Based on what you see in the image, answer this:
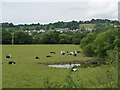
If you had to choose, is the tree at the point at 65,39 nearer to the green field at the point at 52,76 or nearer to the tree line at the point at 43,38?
the tree line at the point at 43,38

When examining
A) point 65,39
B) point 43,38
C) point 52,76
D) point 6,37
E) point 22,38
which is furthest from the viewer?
point 65,39

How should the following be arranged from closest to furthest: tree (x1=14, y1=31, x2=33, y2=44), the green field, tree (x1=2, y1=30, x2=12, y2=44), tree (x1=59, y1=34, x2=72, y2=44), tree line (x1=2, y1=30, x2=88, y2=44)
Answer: the green field, tree (x1=2, y1=30, x2=12, y2=44), tree line (x1=2, y1=30, x2=88, y2=44), tree (x1=14, y1=31, x2=33, y2=44), tree (x1=59, y1=34, x2=72, y2=44)

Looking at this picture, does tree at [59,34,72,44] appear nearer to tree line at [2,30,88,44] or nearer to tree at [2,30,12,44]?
tree line at [2,30,88,44]

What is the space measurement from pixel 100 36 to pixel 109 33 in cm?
175

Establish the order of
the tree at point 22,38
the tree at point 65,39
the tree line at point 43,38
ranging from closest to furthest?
the tree line at point 43,38 → the tree at point 22,38 → the tree at point 65,39

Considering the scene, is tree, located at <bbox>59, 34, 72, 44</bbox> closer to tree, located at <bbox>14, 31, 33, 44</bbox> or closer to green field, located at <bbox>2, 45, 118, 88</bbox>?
tree, located at <bbox>14, 31, 33, 44</bbox>

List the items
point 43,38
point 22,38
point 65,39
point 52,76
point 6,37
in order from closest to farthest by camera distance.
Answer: point 52,76 → point 6,37 → point 22,38 → point 43,38 → point 65,39

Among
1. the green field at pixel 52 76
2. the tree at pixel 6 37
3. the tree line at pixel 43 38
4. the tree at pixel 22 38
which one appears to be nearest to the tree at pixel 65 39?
the tree line at pixel 43 38

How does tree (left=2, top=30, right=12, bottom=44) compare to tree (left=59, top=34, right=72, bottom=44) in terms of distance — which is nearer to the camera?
tree (left=2, top=30, right=12, bottom=44)

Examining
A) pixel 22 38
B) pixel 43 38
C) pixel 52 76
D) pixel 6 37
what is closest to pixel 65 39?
pixel 43 38

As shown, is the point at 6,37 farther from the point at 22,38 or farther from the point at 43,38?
the point at 43,38

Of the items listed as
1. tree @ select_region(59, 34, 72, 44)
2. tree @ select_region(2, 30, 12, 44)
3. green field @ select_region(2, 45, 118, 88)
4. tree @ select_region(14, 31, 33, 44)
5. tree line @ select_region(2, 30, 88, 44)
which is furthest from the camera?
tree @ select_region(59, 34, 72, 44)

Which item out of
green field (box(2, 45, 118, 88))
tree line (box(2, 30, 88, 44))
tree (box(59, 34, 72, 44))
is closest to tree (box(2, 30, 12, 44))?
tree line (box(2, 30, 88, 44))

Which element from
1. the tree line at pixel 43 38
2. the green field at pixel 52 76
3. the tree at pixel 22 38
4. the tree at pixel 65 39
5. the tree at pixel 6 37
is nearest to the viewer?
the green field at pixel 52 76
